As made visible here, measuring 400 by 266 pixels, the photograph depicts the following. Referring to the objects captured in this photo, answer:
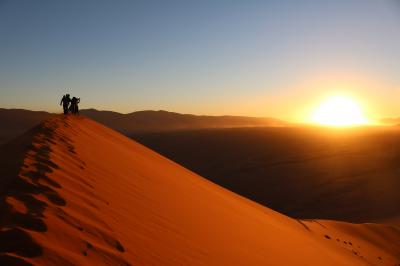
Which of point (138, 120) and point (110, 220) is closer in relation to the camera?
point (110, 220)

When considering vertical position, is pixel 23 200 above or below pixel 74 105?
below

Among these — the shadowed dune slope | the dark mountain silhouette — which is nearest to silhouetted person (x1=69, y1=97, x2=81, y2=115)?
the shadowed dune slope

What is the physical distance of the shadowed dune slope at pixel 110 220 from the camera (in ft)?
11.4

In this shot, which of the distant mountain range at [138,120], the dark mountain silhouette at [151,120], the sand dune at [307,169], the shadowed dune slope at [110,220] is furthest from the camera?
the dark mountain silhouette at [151,120]

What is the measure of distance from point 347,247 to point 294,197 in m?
16.0

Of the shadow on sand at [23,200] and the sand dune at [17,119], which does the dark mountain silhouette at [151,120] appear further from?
the shadow on sand at [23,200]

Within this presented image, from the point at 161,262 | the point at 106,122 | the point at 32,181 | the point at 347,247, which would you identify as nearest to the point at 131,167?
the point at 32,181

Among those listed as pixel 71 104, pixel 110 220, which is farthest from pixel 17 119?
pixel 110 220

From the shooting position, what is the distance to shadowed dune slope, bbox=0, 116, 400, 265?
3.47 m

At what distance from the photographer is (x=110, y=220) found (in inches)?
180

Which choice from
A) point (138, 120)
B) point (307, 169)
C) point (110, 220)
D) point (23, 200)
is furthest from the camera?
point (138, 120)

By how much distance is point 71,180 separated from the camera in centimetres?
542

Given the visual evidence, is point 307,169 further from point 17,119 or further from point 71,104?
point 17,119

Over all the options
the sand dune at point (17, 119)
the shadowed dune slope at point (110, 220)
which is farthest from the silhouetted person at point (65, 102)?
the sand dune at point (17, 119)
